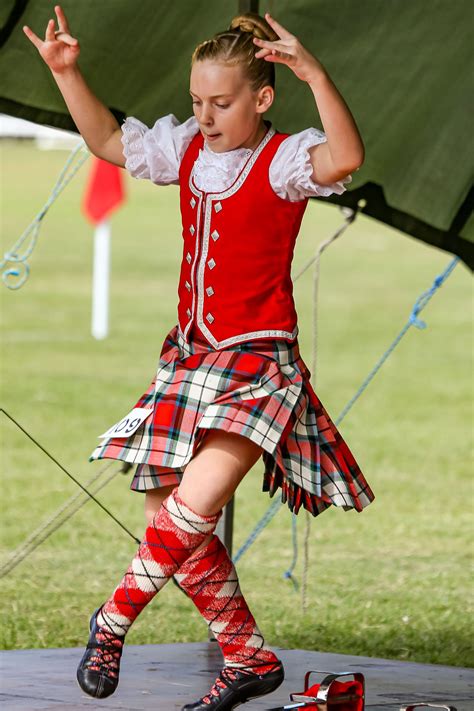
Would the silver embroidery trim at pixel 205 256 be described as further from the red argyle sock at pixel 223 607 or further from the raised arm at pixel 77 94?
the red argyle sock at pixel 223 607

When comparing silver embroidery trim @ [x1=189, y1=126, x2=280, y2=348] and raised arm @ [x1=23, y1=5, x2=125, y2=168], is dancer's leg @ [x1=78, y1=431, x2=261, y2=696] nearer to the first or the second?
silver embroidery trim @ [x1=189, y1=126, x2=280, y2=348]

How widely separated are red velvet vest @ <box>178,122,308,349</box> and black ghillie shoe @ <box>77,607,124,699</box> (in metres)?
0.72

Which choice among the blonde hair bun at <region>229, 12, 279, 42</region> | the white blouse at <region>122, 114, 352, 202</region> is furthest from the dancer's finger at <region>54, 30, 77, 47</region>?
the blonde hair bun at <region>229, 12, 279, 42</region>

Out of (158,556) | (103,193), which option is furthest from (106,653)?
(103,193)

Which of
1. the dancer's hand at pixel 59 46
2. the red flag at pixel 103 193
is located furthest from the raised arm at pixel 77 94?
the red flag at pixel 103 193

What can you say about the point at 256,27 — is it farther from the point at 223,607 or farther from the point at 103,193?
the point at 103,193

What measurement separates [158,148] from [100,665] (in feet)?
4.18

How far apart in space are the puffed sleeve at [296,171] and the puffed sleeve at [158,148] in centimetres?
33

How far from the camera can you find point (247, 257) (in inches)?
151

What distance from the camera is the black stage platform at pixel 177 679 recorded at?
4.26 meters

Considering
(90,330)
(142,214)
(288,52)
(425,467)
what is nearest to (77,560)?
(425,467)

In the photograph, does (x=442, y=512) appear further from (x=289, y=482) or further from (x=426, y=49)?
(x=289, y=482)

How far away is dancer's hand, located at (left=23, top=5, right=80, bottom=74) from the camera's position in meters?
3.99

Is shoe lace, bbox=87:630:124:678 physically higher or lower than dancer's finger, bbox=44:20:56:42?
lower
